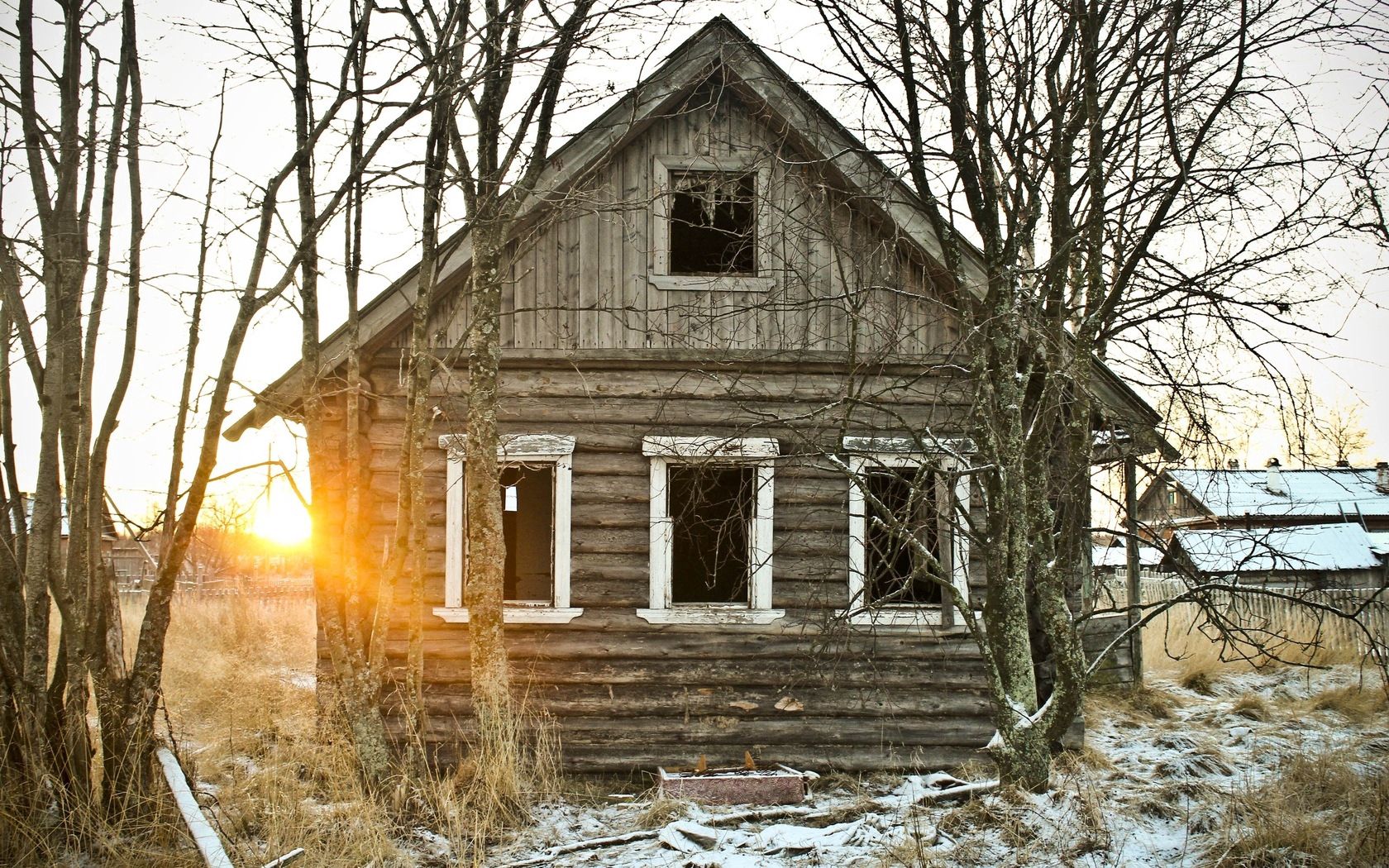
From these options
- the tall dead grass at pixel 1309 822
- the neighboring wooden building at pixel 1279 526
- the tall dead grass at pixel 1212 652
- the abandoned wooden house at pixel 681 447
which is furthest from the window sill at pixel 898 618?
the tall dead grass at pixel 1212 652

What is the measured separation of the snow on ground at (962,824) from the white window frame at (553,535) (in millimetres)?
1472

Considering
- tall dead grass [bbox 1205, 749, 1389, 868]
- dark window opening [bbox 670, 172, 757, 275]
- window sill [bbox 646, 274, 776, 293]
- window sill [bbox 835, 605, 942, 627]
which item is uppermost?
dark window opening [bbox 670, 172, 757, 275]

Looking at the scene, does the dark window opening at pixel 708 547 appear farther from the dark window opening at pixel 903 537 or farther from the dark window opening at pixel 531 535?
the dark window opening at pixel 531 535

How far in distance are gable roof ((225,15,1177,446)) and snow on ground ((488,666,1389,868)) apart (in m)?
2.67

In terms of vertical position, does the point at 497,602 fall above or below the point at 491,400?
below

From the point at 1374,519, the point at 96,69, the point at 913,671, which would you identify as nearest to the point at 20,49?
the point at 96,69

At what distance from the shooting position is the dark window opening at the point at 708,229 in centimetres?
793

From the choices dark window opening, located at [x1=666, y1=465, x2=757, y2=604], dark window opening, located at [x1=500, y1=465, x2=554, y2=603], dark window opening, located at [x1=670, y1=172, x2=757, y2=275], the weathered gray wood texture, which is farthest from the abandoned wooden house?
dark window opening, located at [x1=500, y1=465, x2=554, y2=603]

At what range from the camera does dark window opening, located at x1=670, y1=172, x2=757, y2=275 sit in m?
7.93

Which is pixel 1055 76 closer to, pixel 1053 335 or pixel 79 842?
pixel 1053 335

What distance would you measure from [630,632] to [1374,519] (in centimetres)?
2988

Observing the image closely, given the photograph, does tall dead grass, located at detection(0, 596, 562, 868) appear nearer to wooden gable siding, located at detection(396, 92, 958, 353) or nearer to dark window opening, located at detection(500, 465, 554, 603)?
wooden gable siding, located at detection(396, 92, 958, 353)

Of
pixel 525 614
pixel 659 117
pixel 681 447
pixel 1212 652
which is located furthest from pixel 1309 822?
pixel 1212 652

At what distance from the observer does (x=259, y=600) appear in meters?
20.1
